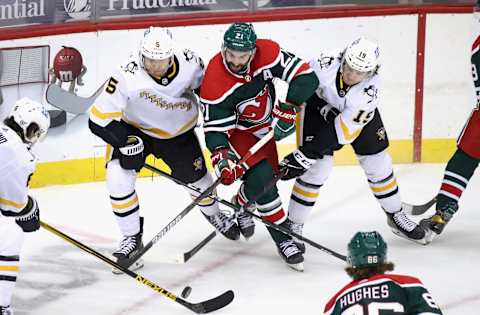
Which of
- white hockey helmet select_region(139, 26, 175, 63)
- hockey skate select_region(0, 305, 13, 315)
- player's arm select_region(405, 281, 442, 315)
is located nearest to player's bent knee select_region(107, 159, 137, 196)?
white hockey helmet select_region(139, 26, 175, 63)

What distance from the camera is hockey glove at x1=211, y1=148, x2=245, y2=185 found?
15.6ft

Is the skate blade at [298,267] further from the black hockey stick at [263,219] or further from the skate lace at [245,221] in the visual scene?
the skate lace at [245,221]

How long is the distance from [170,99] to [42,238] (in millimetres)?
1083

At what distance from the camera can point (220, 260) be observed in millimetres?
5250

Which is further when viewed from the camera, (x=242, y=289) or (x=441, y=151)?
(x=441, y=151)

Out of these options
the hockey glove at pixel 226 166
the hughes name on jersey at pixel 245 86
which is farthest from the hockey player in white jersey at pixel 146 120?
the hockey glove at pixel 226 166

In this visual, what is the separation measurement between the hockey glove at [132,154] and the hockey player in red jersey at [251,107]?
29 cm

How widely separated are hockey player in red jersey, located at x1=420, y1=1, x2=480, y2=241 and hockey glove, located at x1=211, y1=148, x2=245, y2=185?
109cm

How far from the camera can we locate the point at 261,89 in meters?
4.98

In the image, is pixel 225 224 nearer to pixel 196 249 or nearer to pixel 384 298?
pixel 196 249

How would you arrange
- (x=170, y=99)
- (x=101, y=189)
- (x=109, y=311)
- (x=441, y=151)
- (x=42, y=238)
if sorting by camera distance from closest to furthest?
(x=109, y=311), (x=170, y=99), (x=42, y=238), (x=101, y=189), (x=441, y=151)

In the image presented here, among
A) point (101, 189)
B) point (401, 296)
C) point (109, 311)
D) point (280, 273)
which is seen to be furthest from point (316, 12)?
point (401, 296)

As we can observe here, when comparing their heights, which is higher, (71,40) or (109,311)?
(71,40)

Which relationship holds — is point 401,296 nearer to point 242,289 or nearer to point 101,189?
point 242,289
